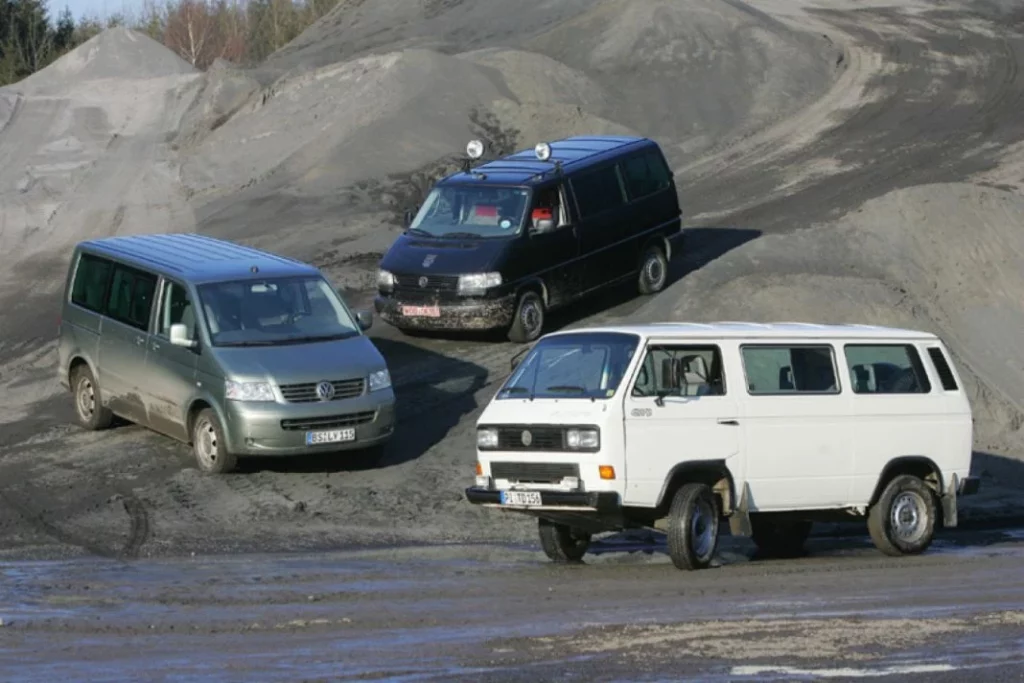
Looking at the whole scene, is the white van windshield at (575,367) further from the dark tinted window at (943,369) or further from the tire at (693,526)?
the dark tinted window at (943,369)

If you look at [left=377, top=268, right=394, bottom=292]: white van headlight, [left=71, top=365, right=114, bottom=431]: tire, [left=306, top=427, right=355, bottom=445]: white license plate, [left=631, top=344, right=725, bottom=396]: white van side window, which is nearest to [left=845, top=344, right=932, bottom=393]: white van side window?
[left=631, top=344, right=725, bottom=396]: white van side window

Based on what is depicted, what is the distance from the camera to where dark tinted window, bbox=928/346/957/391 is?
1548 cm

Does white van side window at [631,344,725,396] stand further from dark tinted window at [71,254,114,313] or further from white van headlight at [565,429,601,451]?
dark tinted window at [71,254,114,313]

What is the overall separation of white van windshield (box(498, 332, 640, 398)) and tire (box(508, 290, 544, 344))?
7.30 m

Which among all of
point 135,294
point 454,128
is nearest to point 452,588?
point 135,294

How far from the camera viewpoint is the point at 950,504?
15.4 m

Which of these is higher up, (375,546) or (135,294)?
(135,294)

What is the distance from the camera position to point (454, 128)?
113 feet

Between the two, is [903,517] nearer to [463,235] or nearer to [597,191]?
[463,235]

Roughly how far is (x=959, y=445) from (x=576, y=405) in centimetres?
379

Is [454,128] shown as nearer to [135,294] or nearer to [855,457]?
[135,294]

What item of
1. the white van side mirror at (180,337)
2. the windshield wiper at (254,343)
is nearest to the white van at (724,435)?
the windshield wiper at (254,343)

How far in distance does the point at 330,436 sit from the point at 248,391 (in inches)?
35.5

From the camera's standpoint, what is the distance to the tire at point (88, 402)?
19359 millimetres
